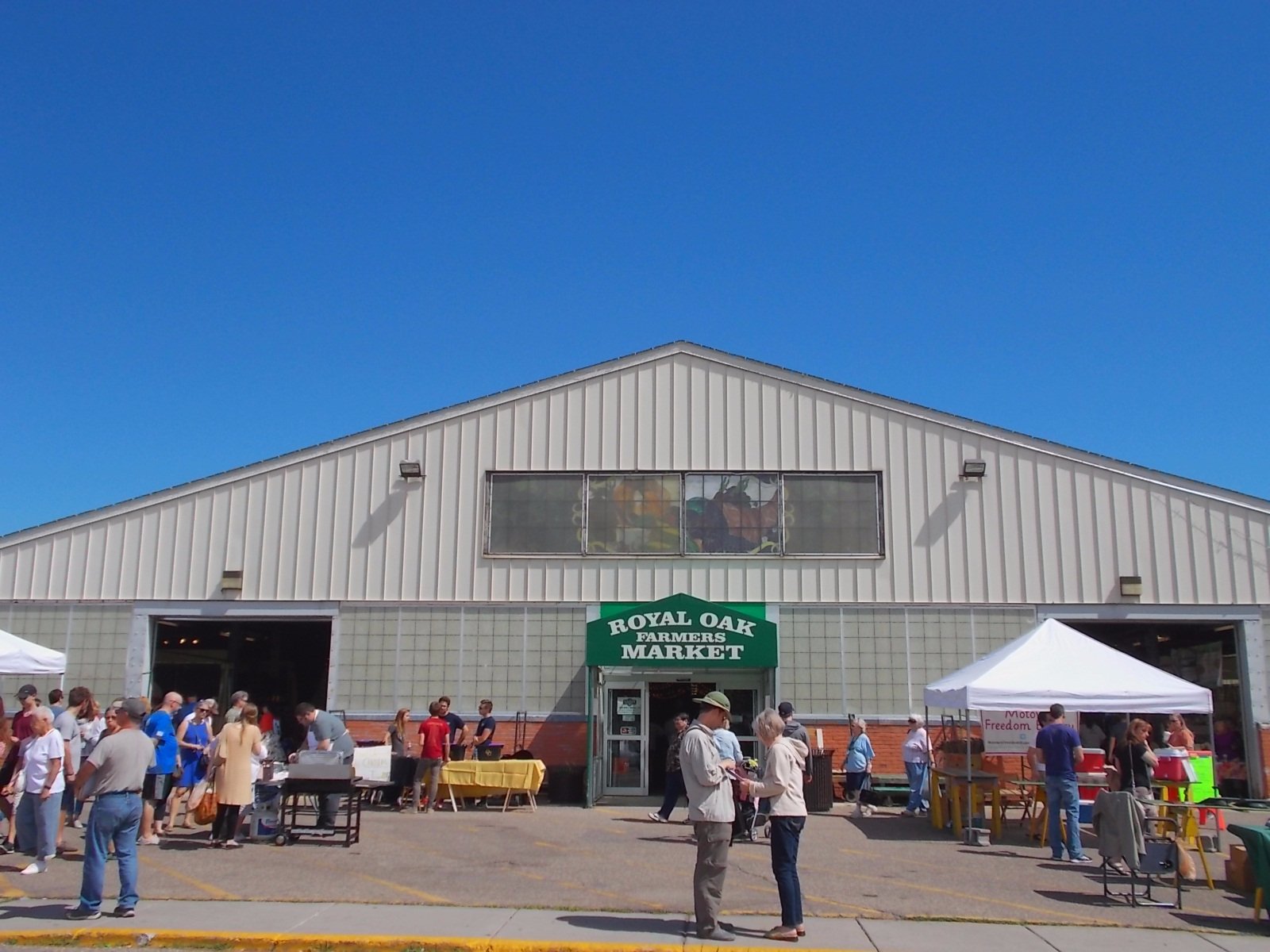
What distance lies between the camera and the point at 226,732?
1264 centimetres

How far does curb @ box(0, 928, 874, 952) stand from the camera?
328 inches

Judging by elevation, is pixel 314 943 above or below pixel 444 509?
below

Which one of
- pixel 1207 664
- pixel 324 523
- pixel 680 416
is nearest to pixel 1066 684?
pixel 1207 664

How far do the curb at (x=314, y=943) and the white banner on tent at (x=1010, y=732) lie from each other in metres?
11.2

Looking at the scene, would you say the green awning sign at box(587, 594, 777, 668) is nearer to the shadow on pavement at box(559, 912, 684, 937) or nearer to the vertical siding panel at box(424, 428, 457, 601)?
the vertical siding panel at box(424, 428, 457, 601)

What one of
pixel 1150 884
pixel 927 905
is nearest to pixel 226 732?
pixel 927 905

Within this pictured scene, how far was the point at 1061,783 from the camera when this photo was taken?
1307 centimetres

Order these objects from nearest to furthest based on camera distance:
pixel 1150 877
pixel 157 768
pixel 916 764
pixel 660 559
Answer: pixel 1150 877
pixel 157 768
pixel 916 764
pixel 660 559

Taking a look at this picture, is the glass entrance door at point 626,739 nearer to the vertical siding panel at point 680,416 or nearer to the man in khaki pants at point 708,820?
the vertical siding panel at point 680,416

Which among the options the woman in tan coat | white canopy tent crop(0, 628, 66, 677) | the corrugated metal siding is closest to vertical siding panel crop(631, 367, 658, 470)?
the corrugated metal siding

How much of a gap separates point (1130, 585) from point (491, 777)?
36.3 feet

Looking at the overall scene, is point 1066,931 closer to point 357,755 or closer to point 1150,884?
point 1150,884

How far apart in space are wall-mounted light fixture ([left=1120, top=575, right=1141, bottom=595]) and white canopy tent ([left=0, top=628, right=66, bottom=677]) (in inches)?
658

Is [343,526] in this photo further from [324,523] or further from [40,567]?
[40,567]
